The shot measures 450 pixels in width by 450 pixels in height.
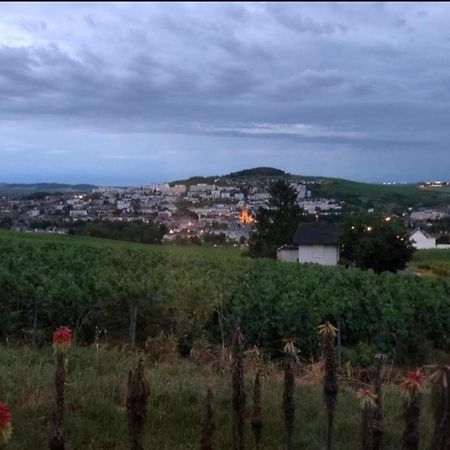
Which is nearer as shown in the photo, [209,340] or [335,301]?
[209,340]

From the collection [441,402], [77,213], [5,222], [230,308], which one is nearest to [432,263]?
[230,308]

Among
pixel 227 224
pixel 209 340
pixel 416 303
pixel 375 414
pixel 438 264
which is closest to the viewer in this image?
pixel 375 414

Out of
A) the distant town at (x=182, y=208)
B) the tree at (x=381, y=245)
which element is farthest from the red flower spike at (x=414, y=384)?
the distant town at (x=182, y=208)

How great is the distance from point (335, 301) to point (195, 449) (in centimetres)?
743

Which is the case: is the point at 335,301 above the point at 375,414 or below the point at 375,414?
below

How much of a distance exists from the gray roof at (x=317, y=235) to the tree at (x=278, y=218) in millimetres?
4658

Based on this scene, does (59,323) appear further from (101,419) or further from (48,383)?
(101,419)

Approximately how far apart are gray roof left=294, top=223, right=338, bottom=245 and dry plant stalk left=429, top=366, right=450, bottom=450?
40366 millimetres

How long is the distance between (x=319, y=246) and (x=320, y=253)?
1.66 feet

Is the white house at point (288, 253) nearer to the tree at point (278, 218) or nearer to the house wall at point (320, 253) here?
the house wall at point (320, 253)

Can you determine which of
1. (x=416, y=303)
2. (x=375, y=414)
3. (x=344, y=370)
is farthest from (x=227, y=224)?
(x=375, y=414)

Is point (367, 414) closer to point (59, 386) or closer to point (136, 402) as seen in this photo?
point (136, 402)

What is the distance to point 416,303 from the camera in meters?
13.8

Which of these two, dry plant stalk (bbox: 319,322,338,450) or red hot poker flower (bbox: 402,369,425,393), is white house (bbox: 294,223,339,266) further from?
red hot poker flower (bbox: 402,369,425,393)
